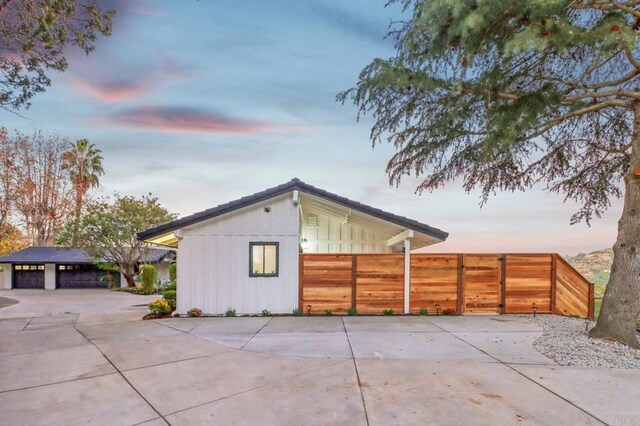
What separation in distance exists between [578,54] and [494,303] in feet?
21.2

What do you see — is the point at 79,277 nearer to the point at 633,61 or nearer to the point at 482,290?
the point at 482,290

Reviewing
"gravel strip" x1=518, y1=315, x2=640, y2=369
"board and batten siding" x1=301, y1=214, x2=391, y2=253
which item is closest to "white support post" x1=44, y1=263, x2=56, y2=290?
"board and batten siding" x1=301, y1=214, x2=391, y2=253

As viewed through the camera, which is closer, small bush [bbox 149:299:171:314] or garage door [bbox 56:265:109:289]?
small bush [bbox 149:299:171:314]

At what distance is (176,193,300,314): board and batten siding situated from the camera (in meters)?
9.37

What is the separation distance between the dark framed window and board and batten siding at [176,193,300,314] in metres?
0.11

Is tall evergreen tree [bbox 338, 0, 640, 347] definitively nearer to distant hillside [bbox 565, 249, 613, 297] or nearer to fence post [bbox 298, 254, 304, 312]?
fence post [bbox 298, 254, 304, 312]

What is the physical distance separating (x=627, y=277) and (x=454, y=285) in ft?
12.9

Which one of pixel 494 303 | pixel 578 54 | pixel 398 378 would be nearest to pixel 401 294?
pixel 494 303

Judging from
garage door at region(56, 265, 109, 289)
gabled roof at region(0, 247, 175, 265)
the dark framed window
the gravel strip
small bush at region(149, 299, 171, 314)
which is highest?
the dark framed window

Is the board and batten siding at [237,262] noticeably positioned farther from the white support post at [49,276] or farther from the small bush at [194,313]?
the white support post at [49,276]

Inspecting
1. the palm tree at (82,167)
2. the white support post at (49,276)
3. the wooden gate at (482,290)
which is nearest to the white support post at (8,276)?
the white support post at (49,276)

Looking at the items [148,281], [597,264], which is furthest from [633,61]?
[148,281]

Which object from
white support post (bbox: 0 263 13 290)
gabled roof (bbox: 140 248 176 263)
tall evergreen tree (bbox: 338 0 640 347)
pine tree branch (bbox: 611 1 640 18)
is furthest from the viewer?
white support post (bbox: 0 263 13 290)

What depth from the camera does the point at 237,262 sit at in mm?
9438
